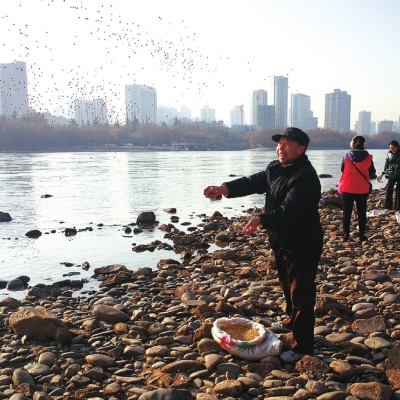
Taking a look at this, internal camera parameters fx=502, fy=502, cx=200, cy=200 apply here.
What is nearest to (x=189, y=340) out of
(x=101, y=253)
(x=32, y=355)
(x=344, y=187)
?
(x=32, y=355)

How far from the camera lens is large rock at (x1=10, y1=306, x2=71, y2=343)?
14.9 ft

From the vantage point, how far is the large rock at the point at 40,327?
4.55 metres

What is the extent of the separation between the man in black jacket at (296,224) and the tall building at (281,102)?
138457mm

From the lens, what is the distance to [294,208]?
3.58 metres

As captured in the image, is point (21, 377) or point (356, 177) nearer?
point (21, 377)

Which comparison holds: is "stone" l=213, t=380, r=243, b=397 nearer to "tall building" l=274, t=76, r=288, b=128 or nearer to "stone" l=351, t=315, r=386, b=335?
"stone" l=351, t=315, r=386, b=335

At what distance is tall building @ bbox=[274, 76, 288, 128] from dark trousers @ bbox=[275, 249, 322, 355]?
138603 millimetres

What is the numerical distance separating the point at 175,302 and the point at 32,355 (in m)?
1.91

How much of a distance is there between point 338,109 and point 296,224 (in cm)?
17517

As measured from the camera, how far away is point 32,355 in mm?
4277

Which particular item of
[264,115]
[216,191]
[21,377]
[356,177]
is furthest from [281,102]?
[21,377]

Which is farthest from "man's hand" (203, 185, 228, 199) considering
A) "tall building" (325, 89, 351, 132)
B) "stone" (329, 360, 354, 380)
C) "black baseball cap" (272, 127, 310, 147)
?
"tall building" (325, 89, 351, 132)

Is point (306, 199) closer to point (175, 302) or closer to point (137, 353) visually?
point (137, 353)

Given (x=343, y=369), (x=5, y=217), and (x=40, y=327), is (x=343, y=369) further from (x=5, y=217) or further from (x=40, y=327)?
(x=5, y=217)
